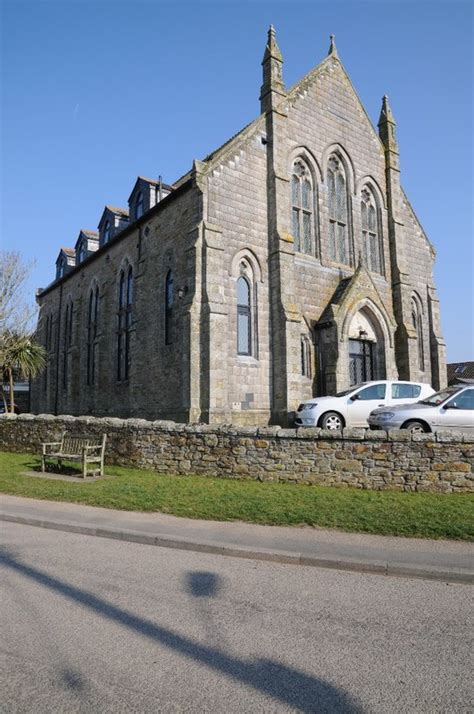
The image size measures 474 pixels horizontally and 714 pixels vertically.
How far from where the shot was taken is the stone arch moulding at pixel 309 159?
21109 mm

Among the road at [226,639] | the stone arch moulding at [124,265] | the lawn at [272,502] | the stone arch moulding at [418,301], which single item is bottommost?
the road at [226,639]

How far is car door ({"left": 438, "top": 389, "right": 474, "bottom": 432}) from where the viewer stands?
12.0m

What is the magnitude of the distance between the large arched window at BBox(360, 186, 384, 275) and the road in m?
20.6

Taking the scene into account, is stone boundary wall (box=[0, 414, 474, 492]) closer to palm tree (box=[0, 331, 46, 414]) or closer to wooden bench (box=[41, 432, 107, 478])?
wooden bench (box=[41, 432, 107, 478])

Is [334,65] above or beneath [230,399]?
above

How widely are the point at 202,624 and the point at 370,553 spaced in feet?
9.26

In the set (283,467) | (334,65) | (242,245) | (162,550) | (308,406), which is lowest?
(162,550)

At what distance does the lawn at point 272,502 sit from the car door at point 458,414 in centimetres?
351

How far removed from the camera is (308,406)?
15.0 metres

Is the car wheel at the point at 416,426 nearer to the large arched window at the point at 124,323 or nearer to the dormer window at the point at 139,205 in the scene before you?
the large arched window at the point at 124,323

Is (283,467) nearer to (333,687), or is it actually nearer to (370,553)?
(370,553)

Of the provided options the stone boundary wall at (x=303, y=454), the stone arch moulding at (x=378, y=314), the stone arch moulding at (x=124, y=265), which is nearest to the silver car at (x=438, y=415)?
the stone boundary wall at (x=303, y=454)

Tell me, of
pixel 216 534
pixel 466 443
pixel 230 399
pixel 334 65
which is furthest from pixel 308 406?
pixel 334 65

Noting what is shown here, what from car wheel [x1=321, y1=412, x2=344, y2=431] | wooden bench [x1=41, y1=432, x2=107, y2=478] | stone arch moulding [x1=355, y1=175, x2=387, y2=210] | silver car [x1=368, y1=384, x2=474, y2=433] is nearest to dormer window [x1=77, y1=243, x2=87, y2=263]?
stone arch moulding [x1=355, y1=175, x2=387, y2=210]
